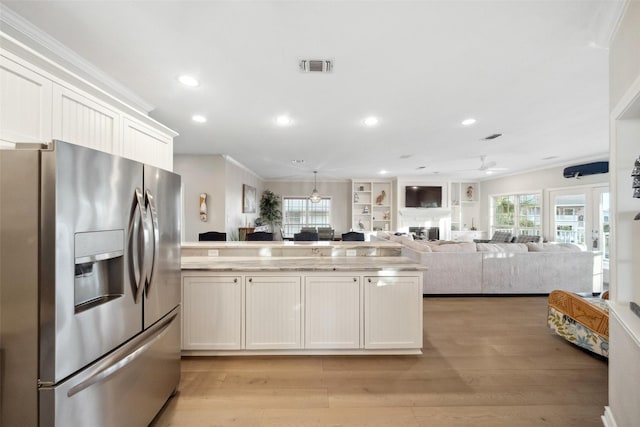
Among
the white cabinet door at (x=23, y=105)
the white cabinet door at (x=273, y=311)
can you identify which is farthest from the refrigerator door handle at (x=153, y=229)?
the white cabinet door at (x=273, y=311)

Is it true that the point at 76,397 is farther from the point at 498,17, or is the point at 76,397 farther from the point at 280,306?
the point at 498,17

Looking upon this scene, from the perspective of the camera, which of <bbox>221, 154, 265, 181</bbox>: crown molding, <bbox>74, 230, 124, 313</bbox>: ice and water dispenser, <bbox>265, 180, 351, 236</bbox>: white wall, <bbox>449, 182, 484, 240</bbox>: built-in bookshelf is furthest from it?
<bbox>265, 180, 351, 236</bbox>: white wall

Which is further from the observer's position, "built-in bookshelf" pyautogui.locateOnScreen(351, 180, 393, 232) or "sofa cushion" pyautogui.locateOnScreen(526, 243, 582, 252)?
"built-in bookshelf" pyautogui.locateOnScreen(351, 180, 393, 232)

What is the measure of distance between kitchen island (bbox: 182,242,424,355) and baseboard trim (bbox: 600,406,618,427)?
45.4 inches

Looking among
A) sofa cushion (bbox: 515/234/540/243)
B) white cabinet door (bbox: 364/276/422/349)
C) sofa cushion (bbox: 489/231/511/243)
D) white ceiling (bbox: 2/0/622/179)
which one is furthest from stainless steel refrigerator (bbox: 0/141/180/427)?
sofa cushion (bbox: 489/231/511/243)

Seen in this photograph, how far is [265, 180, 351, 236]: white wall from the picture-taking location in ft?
30.3

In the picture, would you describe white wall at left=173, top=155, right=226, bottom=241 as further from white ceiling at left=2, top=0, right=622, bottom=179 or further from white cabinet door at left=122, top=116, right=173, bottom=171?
white cabinet door at left=122, top=116, right=173, bottom=171

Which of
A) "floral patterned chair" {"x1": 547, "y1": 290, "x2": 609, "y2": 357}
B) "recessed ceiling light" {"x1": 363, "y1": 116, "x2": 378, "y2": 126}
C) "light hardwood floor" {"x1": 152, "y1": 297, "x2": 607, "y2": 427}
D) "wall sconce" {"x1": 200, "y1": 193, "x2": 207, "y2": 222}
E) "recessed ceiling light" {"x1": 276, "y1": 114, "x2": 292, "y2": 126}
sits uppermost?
"recessed ceiling light" {"x1": 276, "y1": 114, "x2": 292, "y2": 126}

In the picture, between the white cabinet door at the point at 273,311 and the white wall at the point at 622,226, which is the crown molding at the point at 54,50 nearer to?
the white cabinet door at the point at 273,311

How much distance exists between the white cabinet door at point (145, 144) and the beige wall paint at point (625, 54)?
3.25 metres

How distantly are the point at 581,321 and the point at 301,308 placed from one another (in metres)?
2.67

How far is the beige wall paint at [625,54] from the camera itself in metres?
1.34

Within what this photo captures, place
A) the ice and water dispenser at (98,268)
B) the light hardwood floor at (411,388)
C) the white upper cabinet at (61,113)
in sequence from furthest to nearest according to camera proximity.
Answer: the light hardwood floor at (411,388)
the white upper cabinet at (61,113)
the ice and water dispenser at (98,268)

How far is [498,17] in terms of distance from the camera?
165 centimetres
